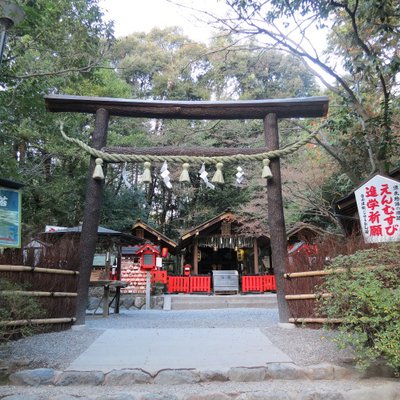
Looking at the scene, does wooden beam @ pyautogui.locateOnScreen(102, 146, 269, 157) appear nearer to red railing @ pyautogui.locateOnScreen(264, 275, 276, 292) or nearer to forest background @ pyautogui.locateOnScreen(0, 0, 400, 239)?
forest background @ pyautogui.locateOnScreen(0, 0, 400, 239)

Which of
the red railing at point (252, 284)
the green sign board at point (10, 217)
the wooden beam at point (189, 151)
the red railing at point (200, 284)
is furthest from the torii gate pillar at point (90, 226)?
the red railing at point (252, 284)

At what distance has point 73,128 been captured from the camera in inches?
575

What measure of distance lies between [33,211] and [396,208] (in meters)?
15.0

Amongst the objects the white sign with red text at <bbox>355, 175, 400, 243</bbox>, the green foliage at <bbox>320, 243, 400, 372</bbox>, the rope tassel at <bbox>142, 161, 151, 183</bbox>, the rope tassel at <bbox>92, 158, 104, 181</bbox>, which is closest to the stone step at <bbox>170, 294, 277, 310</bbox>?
the rope tassel at <bbox>142, 161, 151, 183</bbox>

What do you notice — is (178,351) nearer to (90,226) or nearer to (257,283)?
(90,226)

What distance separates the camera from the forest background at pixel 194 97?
7.64 metres

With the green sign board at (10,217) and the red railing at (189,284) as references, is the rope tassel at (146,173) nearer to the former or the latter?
the green sign board at (10,217)

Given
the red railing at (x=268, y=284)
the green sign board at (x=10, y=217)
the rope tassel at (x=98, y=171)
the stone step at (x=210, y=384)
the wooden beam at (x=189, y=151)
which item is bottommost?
the stone step at (x=210, y=384)

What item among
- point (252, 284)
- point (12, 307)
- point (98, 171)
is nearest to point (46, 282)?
point (12, 307)

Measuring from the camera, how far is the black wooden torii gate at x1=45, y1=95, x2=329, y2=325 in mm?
6211

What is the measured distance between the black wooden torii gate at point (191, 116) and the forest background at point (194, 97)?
0.82 m

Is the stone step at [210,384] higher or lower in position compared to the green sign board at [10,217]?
lower

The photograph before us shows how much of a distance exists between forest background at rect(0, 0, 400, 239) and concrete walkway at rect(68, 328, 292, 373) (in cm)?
318

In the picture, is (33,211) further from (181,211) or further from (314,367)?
(314,367)
